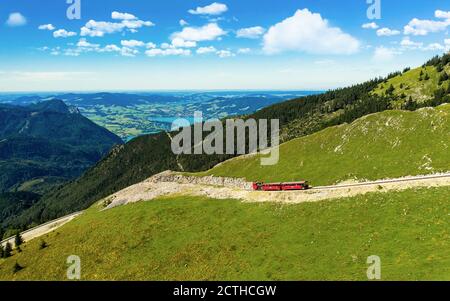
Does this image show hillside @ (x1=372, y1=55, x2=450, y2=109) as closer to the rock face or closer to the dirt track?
the rock face

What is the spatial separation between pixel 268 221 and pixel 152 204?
39985 millimetres

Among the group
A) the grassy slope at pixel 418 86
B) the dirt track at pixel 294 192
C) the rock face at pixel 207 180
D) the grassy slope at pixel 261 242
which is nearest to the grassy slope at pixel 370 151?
the rock face at pixel 207 180

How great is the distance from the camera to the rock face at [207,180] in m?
101

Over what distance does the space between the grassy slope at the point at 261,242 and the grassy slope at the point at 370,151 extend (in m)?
15.9

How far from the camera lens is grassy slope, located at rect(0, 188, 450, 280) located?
48.2 meters

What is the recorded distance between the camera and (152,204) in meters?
97.9

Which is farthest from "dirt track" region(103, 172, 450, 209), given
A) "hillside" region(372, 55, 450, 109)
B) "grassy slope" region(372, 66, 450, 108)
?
"grassy slope" region(372, 66, 450, 108)

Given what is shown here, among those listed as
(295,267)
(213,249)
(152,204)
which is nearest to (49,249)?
(152,204)

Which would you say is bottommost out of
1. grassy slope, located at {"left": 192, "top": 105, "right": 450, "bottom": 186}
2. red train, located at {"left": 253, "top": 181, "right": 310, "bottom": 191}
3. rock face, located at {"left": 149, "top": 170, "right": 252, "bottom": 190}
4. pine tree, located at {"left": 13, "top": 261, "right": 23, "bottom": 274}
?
pine tree, located at {"left": 13, "top": 261, "right": 23, "bottom": 274}

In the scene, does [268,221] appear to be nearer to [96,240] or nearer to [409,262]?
[409,262]

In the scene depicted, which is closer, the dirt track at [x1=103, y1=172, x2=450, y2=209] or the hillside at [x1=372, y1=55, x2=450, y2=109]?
the dirt track at [x1=103, y1=172, x2=450, y2=209]

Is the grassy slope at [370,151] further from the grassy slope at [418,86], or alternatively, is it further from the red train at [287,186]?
the grassy slope at [418,86]

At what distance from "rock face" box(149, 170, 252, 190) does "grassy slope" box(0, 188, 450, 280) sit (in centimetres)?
1377
